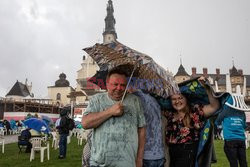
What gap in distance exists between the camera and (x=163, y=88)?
131 inches

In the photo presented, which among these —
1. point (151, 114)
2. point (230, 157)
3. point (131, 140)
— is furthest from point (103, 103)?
point (230, 157)

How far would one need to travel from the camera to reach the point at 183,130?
10.9 feet

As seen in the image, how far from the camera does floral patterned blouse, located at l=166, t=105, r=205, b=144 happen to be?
10.9 ft

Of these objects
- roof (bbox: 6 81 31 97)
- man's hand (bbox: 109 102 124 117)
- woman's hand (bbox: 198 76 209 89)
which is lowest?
man's hand (bbox: 109 102 124 117)

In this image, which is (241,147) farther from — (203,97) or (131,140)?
(131,140)

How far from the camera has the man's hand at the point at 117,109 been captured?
2.62 m

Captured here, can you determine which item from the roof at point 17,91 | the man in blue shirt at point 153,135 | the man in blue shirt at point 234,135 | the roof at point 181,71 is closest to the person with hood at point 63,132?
the man in blue shirt at point 234,135

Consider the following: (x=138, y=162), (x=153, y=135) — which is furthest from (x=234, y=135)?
(x=138, y=162)

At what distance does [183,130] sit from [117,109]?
1.13m

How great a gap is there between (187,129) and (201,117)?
0.83ft

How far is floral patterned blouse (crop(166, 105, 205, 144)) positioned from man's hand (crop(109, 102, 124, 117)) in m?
1.00

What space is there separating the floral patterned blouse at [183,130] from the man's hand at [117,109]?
39.3 inches

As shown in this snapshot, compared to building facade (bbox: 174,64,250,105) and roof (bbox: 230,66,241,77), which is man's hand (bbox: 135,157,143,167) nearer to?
building facade (bbox: 174,64,250,105)

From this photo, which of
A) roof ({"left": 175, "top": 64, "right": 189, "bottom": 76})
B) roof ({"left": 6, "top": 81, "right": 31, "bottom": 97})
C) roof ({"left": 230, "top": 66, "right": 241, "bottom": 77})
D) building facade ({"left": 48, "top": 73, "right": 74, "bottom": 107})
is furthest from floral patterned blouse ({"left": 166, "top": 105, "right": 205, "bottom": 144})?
roof ({"left": 6, "top": 81, "right": 31, "bottom": 97})
